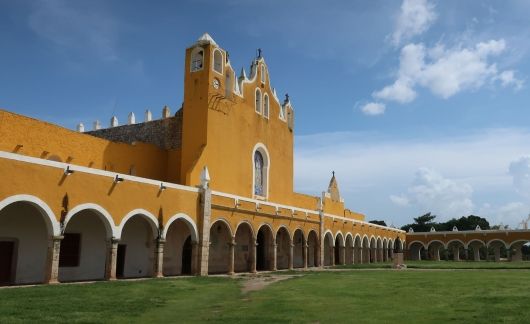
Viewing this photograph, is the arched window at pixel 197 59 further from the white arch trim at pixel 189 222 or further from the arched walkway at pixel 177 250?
the white arch trim at pixel 189 222

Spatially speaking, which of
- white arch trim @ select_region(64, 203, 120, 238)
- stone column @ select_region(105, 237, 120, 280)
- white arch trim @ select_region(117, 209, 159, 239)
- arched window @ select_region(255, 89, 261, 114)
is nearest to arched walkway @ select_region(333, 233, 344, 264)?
arched window @ select_region(255, 89, 261, 114)

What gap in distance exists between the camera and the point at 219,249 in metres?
24.9

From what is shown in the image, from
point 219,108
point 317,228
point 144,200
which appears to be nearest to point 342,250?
point 317,228

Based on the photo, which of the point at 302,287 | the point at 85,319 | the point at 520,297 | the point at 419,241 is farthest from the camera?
the point at 419,241

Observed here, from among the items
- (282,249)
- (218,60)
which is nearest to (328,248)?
(282,249)

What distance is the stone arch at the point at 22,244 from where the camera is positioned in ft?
51.9

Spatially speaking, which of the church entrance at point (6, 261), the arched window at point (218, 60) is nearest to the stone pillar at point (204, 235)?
the arched window at point (218, 60)

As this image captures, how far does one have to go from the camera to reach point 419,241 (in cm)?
5159

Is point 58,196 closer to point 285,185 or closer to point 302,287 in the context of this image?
point 302,287

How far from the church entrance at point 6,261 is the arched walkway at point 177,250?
6.81 m

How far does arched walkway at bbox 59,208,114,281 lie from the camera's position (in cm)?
1762

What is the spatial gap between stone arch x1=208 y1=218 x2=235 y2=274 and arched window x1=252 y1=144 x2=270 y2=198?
386 cm

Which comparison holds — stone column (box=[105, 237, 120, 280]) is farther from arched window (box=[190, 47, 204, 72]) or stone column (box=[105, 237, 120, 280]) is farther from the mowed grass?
arched window (box=[190, 47, 204, 72])

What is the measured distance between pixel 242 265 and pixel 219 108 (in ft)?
27.2
